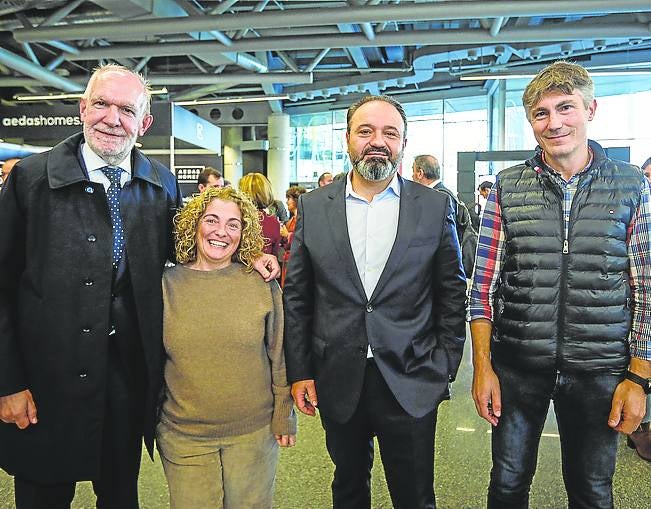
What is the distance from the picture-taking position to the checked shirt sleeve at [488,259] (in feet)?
6.50

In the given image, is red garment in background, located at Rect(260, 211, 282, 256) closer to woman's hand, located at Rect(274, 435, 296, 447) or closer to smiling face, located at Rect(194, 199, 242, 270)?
smiling face, located at Rect(194, 199, 242, 270)

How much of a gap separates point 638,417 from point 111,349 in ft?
5.29

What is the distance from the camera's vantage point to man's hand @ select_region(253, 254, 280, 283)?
6.78 feet

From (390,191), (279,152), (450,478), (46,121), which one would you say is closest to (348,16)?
(46,121)

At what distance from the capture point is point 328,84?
1481 cm

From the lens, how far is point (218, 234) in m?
2.02

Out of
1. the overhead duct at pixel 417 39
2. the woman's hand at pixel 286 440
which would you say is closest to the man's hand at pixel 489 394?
the woman's hand at pixel 286 440

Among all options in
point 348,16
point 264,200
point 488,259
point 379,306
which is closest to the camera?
point 379,306

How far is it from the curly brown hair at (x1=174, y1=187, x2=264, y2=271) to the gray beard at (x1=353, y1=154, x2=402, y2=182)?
44 centimetres

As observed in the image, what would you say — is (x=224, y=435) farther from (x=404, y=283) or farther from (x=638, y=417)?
(x=638, y=417)

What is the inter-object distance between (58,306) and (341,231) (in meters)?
0.89

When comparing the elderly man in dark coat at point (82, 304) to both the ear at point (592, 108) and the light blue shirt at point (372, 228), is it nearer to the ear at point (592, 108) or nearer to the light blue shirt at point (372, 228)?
the light blue shirt at point (372, 228)

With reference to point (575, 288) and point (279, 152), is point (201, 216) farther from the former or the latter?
point (279, 152)

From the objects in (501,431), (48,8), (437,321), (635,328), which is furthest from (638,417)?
(48,8)
